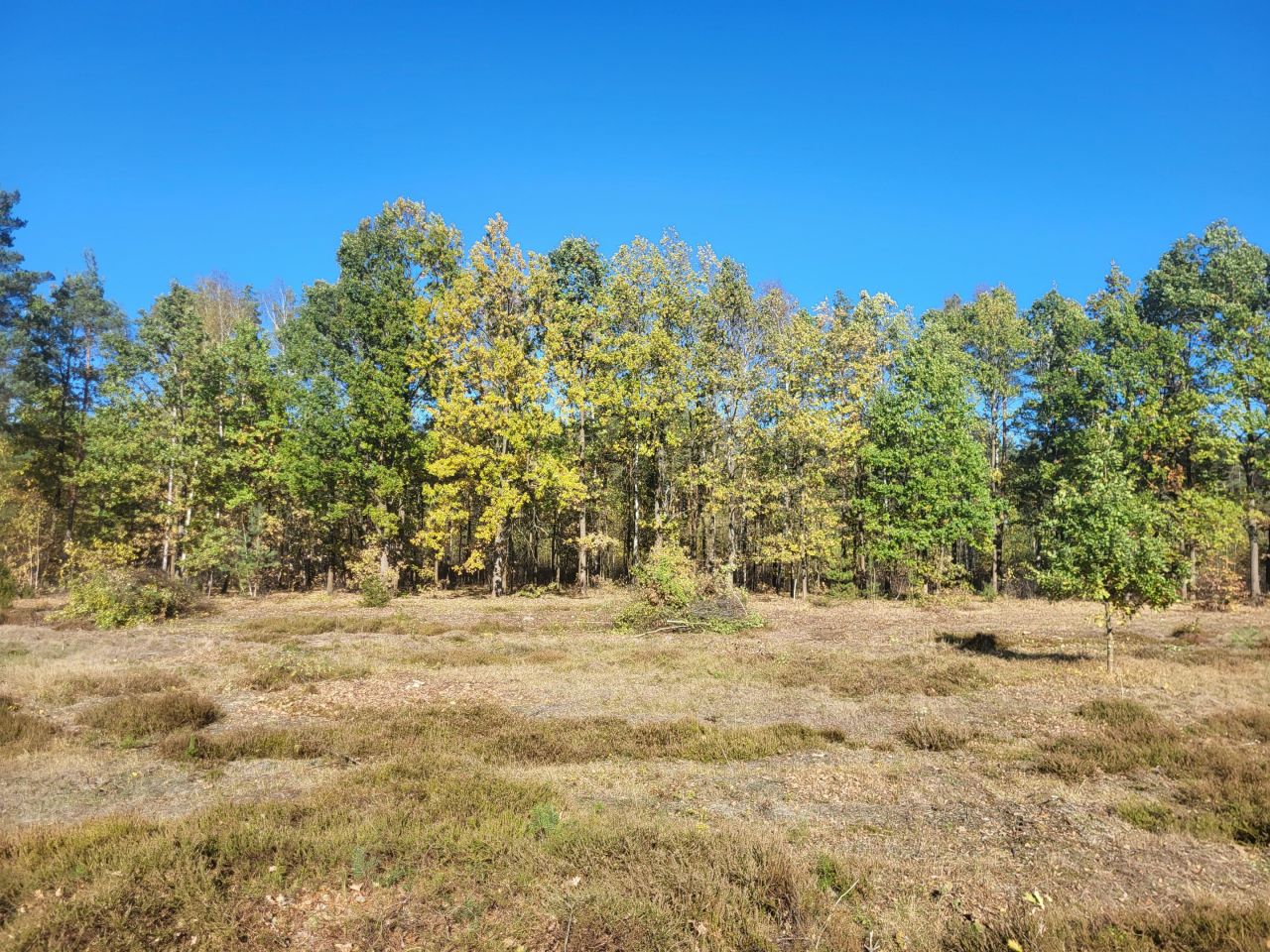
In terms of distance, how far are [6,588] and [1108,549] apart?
40.9 meters

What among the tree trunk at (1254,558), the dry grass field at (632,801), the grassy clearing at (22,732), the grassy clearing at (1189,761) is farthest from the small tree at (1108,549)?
the grassy clearing at (22,732)

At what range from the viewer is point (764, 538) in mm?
37062

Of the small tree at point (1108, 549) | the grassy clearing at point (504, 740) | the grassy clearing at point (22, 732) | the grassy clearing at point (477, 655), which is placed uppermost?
the small tree at point (1108, 549)

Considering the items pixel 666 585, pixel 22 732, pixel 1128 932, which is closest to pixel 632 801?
→ pixel 1128 932

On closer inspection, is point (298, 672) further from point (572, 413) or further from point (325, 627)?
point (572, 413)

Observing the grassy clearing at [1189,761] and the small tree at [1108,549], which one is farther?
the small tree at [1108,549]

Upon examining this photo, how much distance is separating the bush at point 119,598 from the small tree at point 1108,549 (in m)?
30.7

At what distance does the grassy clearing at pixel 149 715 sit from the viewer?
39.5 ft

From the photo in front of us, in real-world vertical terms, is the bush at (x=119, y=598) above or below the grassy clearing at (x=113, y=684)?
above

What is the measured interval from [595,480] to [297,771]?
96.8ft

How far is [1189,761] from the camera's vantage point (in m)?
10.3

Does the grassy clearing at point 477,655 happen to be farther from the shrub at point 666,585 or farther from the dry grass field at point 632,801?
the shrub at point 666,585

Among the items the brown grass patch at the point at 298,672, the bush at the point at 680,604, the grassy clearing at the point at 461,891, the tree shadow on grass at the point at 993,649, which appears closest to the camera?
the grassy clearing at the point at 461,891

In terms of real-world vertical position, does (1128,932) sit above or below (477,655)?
above
